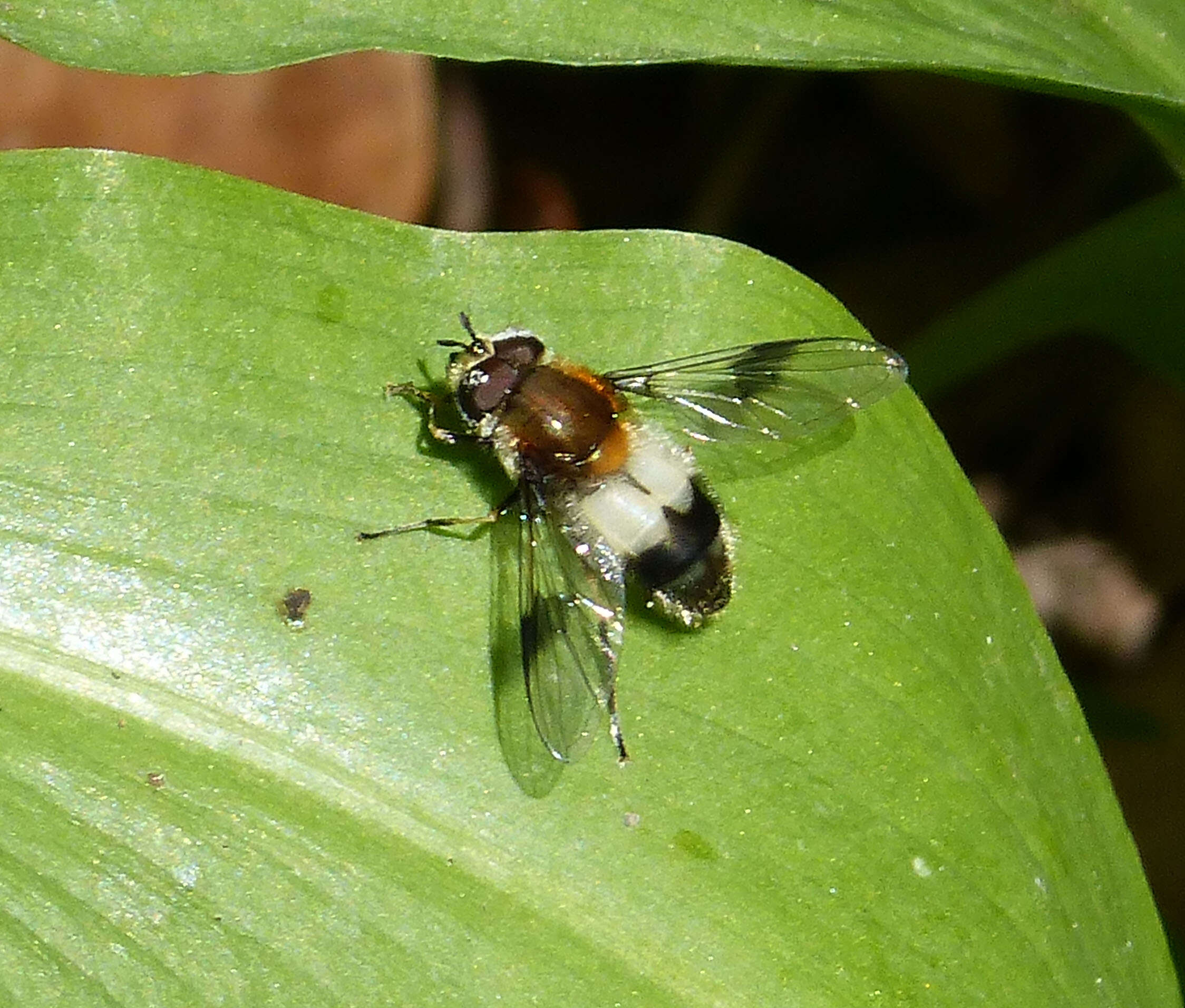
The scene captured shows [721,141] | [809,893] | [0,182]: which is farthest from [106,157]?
[721,141]

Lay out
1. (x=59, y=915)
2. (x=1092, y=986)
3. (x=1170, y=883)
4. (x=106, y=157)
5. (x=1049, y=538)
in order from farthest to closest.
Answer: (x=1049, y=538) → (x=1170, y=883) → (x=1092, y=986) → (x=106, y=157) → (x=59, y=915)

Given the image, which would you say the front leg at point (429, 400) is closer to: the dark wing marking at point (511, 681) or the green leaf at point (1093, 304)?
the dark wing marking at point (511, 681)

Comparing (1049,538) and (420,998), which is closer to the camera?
(420,998)

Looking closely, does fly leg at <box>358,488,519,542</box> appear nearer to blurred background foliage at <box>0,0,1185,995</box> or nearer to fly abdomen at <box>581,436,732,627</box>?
fly abdomen at <box>581,436,732,627</box>

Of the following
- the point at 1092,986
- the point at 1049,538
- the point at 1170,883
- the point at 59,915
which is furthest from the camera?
the point at 1049,538

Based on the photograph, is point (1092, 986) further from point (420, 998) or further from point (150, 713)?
point (150, 713)

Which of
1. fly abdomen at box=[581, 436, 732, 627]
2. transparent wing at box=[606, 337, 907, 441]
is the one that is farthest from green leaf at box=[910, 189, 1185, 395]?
fly abdomen at box=[581, 436, 732, 627]

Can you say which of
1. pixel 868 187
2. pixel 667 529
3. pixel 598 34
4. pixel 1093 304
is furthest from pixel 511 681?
pixel 868 187
